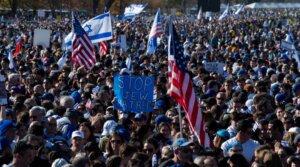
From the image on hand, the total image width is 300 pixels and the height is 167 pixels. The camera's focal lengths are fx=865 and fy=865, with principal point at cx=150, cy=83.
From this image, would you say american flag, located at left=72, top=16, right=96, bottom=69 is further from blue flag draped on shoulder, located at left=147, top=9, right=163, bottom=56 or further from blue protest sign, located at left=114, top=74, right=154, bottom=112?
blue protest sign, located at left=114, top=74, right=154, bottom=112

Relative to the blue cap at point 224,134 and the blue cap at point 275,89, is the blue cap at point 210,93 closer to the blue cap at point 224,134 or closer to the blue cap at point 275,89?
the blue cap at point 275,89

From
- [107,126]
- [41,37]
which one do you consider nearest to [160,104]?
[107,126]

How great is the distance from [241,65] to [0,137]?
12784 millimetres

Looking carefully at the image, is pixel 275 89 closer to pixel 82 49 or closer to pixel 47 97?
pixel 47 97

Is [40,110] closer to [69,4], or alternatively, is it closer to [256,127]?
[256,127]

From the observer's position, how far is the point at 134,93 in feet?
41.3

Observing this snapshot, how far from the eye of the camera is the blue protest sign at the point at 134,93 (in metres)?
12.4

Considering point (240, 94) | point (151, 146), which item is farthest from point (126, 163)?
point (240, 94)

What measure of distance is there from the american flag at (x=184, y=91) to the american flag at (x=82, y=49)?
30.5 feet

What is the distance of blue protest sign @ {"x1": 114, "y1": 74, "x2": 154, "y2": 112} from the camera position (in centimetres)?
1235

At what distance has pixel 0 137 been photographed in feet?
27.3

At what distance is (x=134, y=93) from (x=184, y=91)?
2.76m

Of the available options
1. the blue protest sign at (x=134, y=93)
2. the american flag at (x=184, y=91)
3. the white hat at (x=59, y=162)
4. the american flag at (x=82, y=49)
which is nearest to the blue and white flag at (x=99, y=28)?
the american flag at (x=82, y=49)

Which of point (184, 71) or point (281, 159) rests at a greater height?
point (184, 71)
